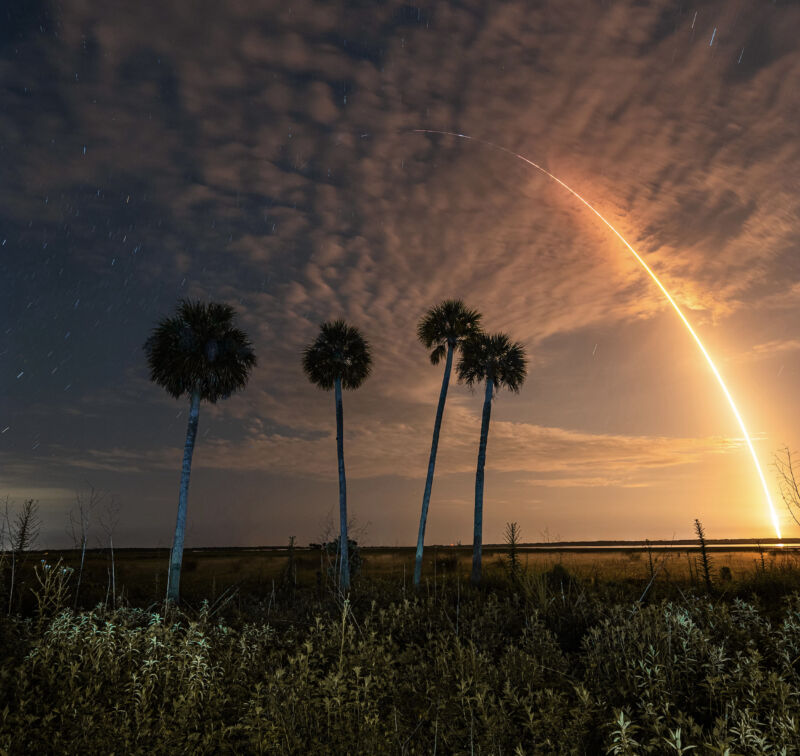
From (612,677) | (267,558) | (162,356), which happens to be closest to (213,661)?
(612,677)

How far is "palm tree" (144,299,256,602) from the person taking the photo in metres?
29.7

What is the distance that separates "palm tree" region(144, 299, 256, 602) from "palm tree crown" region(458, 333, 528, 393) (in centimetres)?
1360

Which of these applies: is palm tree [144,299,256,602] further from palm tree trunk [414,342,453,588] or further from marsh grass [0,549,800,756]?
marsh grass [0,549,800,756]

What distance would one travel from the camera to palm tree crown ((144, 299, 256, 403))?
29797 millimetres

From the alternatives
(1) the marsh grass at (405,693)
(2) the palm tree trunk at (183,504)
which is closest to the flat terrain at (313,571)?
(2) the palm tree trunk at (183,504)

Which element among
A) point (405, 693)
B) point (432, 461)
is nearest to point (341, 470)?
point (432, 461)

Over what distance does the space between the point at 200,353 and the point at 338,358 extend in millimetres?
8776

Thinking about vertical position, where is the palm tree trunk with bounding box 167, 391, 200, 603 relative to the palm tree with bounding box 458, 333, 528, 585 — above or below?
below

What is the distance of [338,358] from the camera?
35125 millimetres

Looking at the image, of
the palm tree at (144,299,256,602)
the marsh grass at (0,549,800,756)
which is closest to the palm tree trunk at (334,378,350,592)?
the palm tree at (144,299,256,602)

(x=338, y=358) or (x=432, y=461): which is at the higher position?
(x=338, y=358)

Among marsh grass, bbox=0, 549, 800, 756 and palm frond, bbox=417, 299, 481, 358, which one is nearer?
marsh grass, bbox=0, 549, 800, 756

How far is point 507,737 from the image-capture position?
503cm

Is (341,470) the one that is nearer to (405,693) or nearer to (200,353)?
(200,353)
